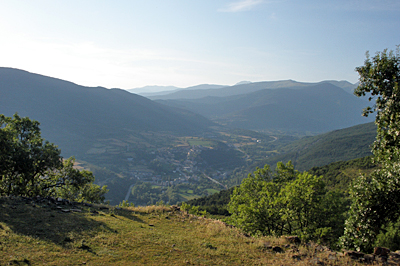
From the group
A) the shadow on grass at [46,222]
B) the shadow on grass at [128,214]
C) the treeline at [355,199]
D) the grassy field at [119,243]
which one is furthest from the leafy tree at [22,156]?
the treeline at [355,199]

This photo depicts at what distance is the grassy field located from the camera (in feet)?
39.2

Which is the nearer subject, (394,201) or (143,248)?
(394,201)

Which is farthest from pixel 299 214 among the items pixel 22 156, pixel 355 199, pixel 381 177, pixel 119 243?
pixel 22 156

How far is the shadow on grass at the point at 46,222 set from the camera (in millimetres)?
14016

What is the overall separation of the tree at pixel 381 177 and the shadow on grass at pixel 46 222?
15158 millimetres

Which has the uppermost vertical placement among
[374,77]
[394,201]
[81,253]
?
[374,77]

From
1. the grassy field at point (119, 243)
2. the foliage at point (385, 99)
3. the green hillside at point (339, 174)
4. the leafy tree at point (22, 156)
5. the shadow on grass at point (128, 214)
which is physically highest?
the foliage at point (385, 99)

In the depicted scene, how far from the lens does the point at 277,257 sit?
13508mm

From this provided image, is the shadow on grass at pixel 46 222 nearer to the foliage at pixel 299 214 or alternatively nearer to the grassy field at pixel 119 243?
the grassy field at pixel 119 243

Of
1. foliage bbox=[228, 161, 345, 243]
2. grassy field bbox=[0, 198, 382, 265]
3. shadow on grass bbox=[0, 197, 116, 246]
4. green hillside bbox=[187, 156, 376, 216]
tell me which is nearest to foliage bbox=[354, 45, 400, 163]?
grassy field bbox=[0, 198, 382, 265]

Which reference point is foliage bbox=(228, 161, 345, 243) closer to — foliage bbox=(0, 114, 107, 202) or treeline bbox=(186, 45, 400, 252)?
treeline bbox=(186, 45, 400, 252)

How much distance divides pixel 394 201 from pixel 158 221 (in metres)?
17.2

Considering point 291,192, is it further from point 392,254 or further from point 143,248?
point 143,248

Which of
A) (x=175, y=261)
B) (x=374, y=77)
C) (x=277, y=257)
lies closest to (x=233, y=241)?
(x=277, y=257)
